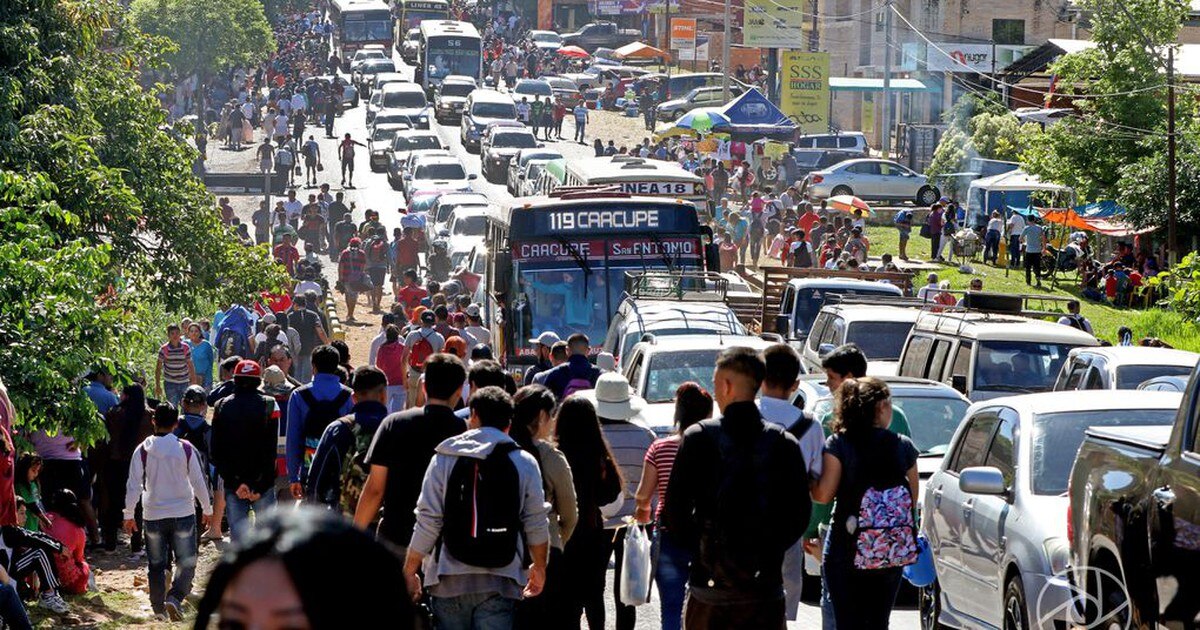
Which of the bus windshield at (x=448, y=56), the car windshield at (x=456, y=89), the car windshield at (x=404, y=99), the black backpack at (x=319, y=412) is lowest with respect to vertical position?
the black backpack at (x=319, y=412)

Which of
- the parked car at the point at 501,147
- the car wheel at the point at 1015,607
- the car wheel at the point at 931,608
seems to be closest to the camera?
the car wheel at the point at 1015,607

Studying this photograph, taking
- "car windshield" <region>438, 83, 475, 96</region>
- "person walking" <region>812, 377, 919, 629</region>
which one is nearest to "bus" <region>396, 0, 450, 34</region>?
"car windshield" <region>438, 83, 475, 96</region>

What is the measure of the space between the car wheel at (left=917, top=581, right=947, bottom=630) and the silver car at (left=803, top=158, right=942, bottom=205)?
42.2m

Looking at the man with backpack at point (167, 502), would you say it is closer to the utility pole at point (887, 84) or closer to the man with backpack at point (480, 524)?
the man with backpack at point (480, 524)

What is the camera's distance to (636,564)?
809 centimetres

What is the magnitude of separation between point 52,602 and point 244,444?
1.53 meters

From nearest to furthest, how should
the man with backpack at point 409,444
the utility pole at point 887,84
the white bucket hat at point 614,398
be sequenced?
the man with backpack at point 409,444 → the white bucket hat at point 614,398 → the utility pole at point 887,84

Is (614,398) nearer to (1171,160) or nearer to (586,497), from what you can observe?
(586,497)

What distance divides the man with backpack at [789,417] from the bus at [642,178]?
17170mm

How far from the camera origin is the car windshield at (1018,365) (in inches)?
634

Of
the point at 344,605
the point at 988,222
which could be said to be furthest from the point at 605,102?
the point at 344,605

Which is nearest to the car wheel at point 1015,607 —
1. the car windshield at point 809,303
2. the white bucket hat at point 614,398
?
the white bucket hat at point 614,398

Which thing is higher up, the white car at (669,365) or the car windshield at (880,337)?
the white car at (669,365)

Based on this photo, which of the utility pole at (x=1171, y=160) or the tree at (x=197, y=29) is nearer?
the utility pole at (x=1171, y=160)
